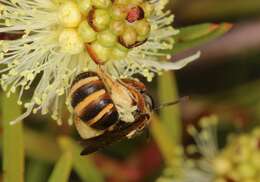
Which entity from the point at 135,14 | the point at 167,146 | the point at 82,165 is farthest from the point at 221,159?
the point at 135,14

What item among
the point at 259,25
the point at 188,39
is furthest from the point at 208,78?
the point at 188,39

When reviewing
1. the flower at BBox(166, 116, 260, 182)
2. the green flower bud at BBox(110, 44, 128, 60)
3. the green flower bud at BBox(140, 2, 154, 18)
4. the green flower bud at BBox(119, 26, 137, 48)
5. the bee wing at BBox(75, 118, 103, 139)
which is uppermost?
the green flower bud at BBox(140, 2, 154, 18)

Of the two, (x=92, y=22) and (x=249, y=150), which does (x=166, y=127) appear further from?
(x=92, y=22)

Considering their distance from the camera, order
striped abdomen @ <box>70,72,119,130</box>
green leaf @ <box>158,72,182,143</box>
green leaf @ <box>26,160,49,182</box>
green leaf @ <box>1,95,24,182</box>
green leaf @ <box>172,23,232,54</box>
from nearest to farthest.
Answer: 1. striped abdomen @ <box>70,72,119,130</box>
2. green leaf @ <box>1,95,24,182</box>
3. green leaf @ <box>172,23,232,54</box>
4. green leaf @ <box>158,72,182,143</box>
5. green leaf @ <box>26,160,49,182</box>

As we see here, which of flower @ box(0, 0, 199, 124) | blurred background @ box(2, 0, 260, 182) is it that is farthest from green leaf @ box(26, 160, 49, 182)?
flower @ box(0, 0, 199, 124)

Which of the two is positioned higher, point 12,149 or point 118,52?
point 118,52

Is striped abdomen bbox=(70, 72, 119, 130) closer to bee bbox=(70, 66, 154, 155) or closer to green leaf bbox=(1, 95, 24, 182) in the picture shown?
bee bbox=(70, 66, 154, 155)

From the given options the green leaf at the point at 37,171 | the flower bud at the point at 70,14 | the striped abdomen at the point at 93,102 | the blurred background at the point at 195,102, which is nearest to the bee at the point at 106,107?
the striped abdomen at the point at 93,102

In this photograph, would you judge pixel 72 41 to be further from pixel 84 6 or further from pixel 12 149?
pixel 12 149
